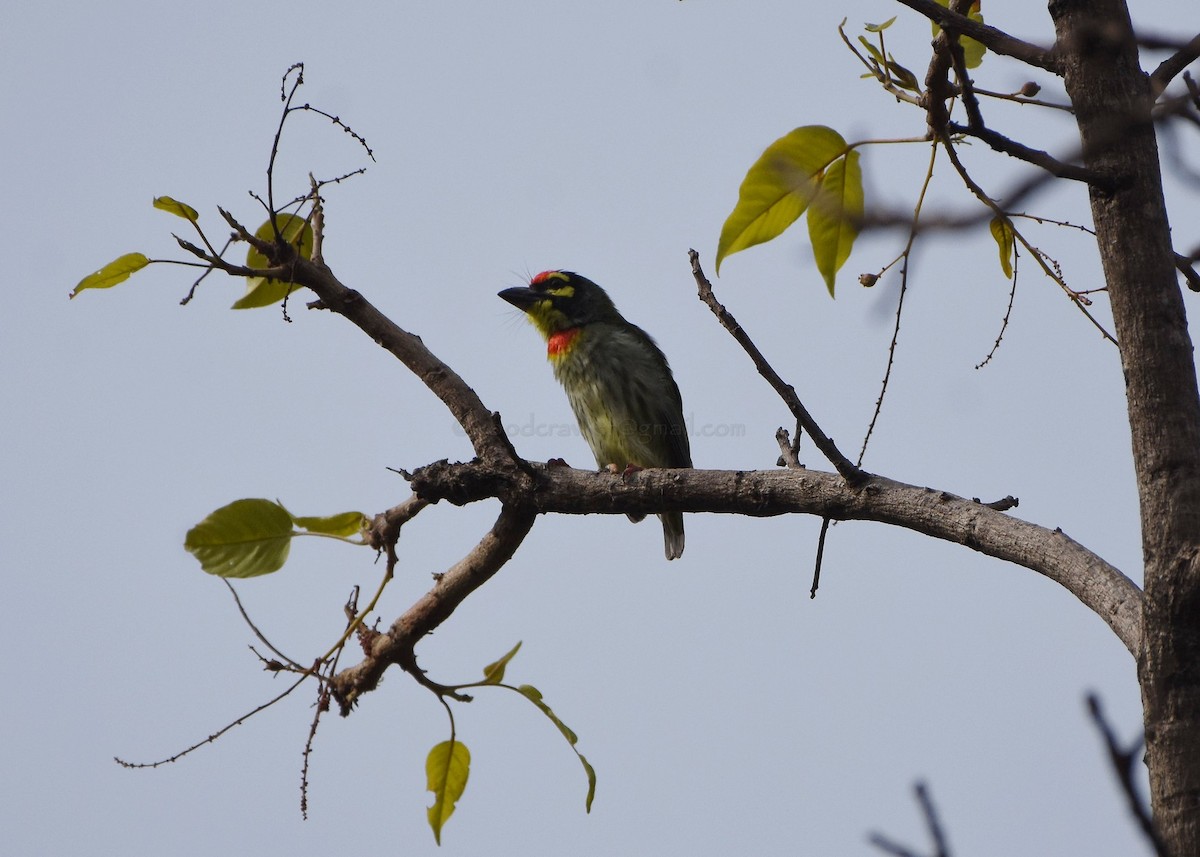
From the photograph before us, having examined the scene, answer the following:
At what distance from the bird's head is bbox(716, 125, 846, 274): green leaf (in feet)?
12.6

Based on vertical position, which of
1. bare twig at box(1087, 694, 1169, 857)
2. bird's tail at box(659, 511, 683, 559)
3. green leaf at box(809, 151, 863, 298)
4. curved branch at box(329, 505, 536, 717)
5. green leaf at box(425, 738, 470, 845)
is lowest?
bare twig at box(1087, 694, 1169, 857)

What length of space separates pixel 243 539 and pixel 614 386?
3124mm

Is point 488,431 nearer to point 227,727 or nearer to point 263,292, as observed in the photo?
point 263,292

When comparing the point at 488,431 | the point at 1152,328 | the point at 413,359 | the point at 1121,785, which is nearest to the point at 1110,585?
the point at 1152,328

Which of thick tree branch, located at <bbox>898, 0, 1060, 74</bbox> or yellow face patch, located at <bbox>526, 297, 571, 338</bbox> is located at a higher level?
yellow face patch, located at <bbox>526, 297, 571, 338</bbox>

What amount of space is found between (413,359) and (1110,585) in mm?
2135

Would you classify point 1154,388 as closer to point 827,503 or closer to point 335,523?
point 827,503

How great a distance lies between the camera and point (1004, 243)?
3.11 metres

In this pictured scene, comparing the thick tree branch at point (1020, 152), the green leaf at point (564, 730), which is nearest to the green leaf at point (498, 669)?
the green leaf at point (564, 730)

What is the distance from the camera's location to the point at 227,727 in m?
3.24

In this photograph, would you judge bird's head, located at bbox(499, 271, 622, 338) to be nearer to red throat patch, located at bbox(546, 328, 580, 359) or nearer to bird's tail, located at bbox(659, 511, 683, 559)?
red throat patch, located at bbox(546, 328, 580, 359)

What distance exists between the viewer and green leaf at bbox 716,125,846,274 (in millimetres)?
2777

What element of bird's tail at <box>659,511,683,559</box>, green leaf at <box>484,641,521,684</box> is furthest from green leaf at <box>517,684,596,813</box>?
bird's tail at <box>659,511,683,559</box>

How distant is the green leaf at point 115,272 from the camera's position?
332cm
